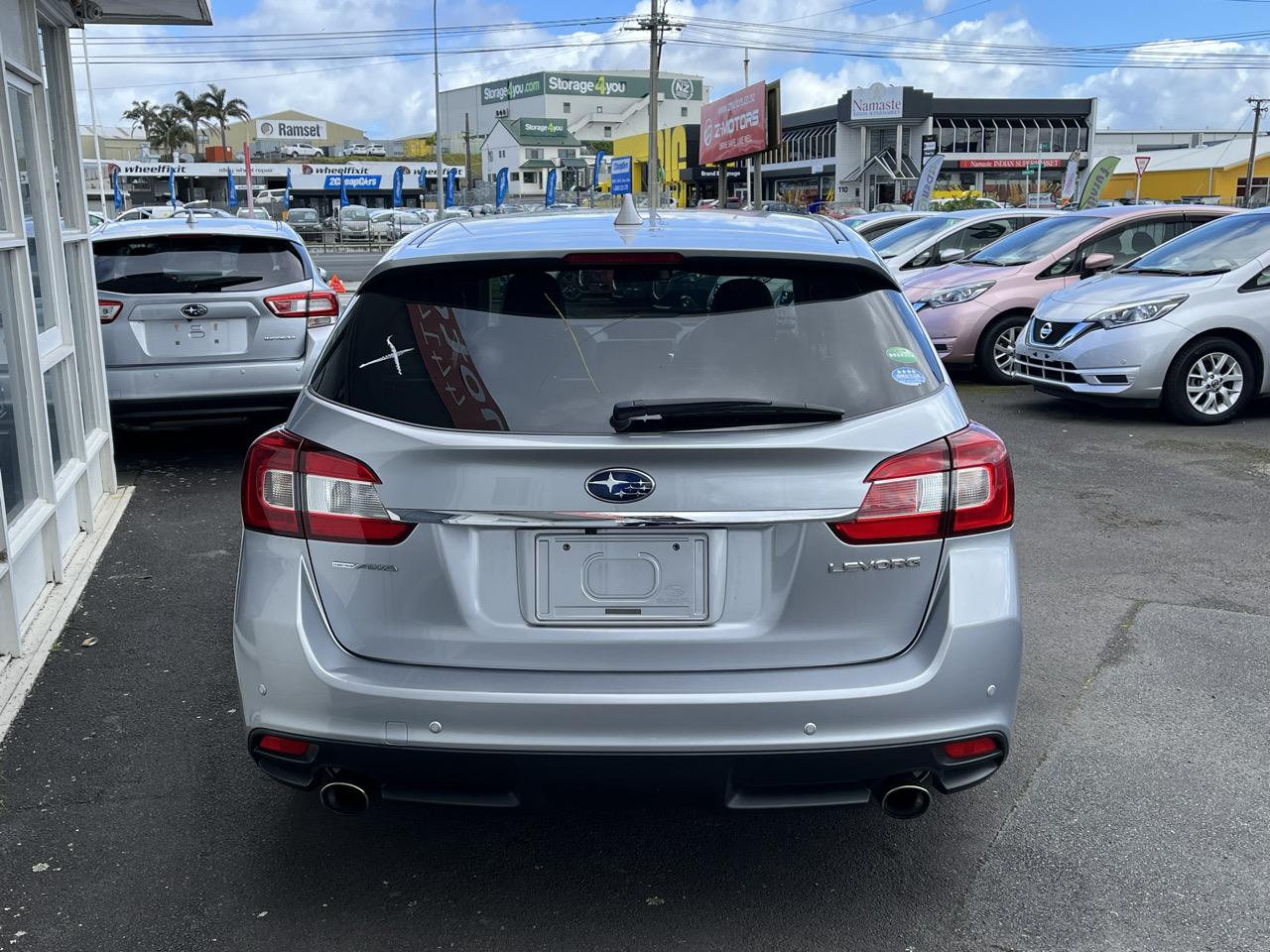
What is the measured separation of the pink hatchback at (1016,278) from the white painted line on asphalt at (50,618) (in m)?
7.66

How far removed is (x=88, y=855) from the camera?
3273 millimetres

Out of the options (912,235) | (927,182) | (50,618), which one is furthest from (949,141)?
(50,618)

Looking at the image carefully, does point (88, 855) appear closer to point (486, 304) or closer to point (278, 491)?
point (278, 491)

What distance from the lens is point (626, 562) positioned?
2.62 meters

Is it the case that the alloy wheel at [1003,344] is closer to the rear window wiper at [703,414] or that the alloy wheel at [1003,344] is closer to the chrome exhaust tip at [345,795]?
the rear window wiper at [703,414]

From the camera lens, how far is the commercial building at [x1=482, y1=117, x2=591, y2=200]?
321ft

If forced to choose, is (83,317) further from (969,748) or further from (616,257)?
(969,748)

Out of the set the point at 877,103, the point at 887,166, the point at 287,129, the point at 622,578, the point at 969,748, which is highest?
the point at 287,129

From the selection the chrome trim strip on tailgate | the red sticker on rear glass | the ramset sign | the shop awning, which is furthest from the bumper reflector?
the ramset sign

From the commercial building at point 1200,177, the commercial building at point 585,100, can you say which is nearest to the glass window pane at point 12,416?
the commercial building at point 1200,177

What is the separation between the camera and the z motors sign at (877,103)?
74.9m

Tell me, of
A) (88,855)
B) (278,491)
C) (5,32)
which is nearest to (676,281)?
(278,491)

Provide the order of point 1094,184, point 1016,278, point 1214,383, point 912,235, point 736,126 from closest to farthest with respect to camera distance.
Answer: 1. point 1214,383
2. point 1016,278
3. point 912,235
4. point 1094,184
5. point 736,126

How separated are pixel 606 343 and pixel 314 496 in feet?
2.43
